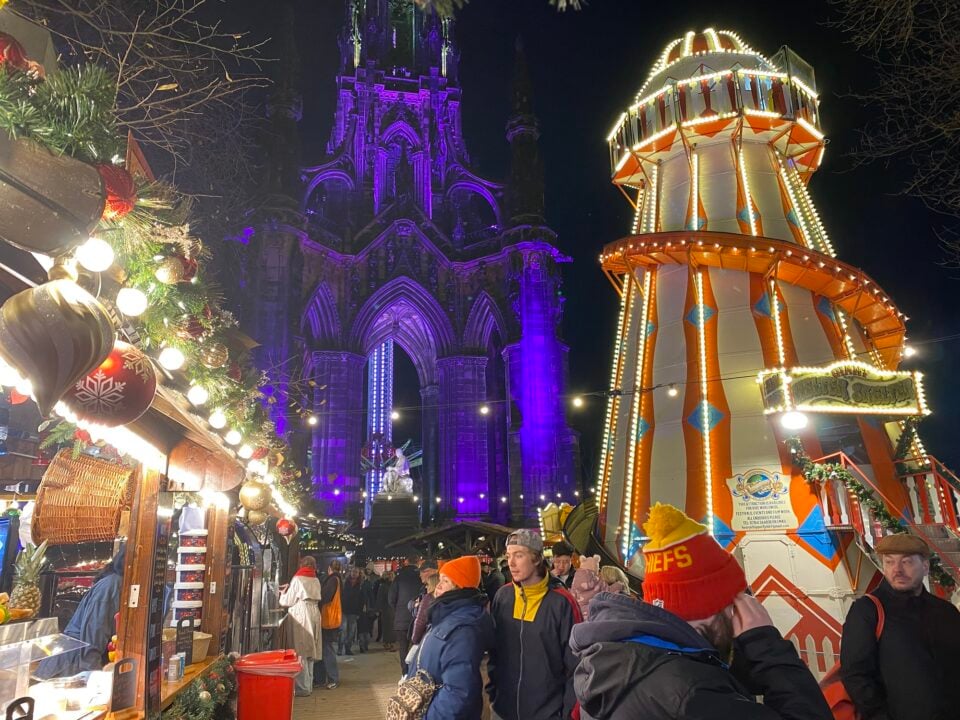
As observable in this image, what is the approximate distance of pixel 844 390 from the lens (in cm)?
1062

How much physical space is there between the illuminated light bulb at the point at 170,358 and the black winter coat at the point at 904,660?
4027 millimetres

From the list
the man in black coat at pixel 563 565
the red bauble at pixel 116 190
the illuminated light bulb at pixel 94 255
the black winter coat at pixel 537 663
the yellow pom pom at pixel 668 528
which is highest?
the red bauble at pixel 116 190

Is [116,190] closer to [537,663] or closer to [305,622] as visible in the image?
[537,663]

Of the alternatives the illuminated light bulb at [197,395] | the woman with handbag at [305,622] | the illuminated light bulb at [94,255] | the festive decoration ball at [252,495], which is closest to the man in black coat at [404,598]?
the woman with handbag at [305,622]

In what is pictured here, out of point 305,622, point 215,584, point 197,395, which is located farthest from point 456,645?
point 305,622

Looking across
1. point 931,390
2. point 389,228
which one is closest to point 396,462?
point 389,228

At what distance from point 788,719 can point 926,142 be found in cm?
614

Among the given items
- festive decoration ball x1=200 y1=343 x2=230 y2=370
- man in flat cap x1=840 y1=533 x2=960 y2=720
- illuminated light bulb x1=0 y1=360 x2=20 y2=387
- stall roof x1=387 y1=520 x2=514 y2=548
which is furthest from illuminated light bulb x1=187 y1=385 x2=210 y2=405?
stall roof x1=387 y1=520 x2=514 y2=548

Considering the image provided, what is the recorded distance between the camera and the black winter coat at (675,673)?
147 cm

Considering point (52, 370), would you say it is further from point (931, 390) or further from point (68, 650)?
point (931, 390)

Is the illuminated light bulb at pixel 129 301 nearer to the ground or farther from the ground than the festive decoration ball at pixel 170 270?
nearer to the ground

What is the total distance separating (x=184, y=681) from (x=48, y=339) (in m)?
3.92

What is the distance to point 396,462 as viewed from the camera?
29.6m

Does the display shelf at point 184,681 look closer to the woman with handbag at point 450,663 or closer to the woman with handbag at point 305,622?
the woman with handbag at point 450,663
